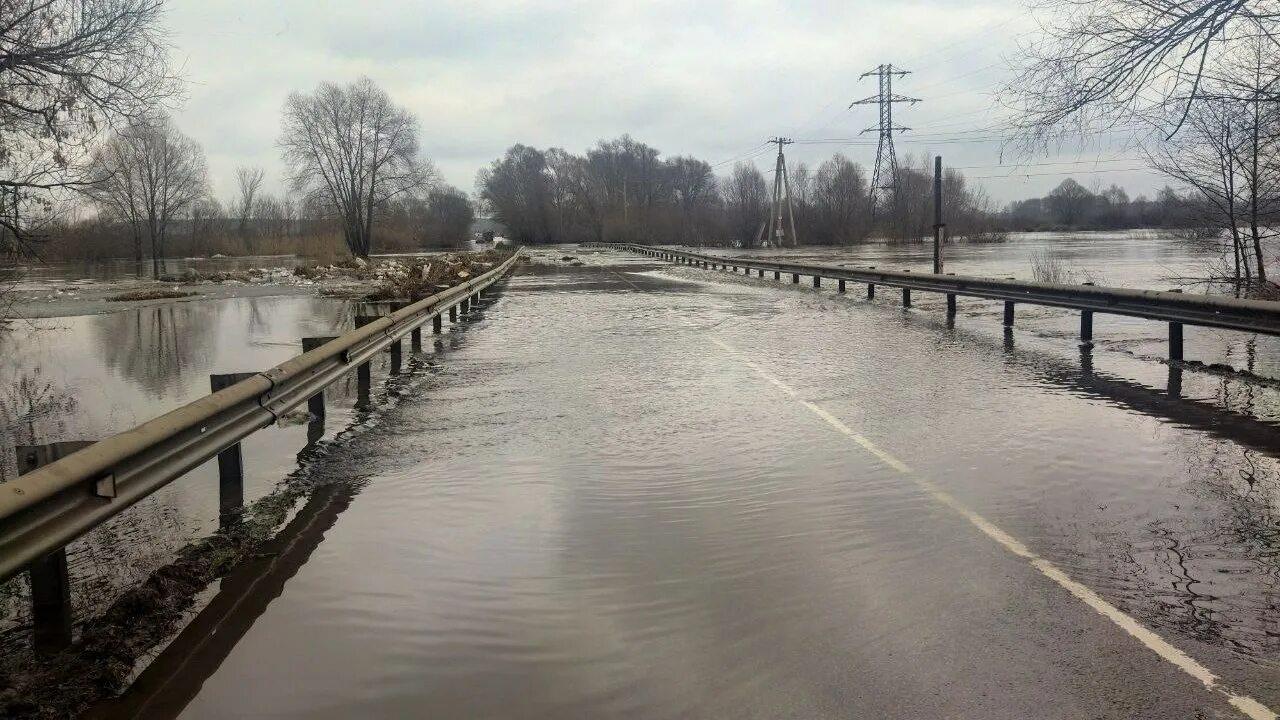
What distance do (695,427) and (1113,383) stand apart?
18.1 ft

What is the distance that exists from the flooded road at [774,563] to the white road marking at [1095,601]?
0.07 feet

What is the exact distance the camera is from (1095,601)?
178 inches

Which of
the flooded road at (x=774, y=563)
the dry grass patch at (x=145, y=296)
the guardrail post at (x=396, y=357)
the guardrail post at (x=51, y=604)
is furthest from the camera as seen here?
the dry grass patch at (x=145, y=296)

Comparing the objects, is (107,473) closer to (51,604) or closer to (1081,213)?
(51,604)

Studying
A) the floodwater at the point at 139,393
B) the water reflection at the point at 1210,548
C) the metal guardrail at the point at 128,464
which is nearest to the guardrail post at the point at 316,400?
the floodwater at the point at 139,393

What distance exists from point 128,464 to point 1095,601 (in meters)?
4.59

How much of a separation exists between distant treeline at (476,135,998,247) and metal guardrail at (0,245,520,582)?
325 ft

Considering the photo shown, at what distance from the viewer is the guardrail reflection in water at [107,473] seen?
377cm

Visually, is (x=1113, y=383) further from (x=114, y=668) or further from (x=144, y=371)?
(x=144, y=371)

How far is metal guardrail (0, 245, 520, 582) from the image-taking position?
3.73 m

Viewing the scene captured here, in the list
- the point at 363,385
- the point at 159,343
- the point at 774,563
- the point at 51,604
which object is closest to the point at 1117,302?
the point at 363,385

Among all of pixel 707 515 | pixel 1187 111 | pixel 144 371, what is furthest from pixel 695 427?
pixel 144 371

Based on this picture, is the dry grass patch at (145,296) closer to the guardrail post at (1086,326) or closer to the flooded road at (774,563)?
the flooded road at (774,563)

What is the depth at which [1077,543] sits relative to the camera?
5410mm
